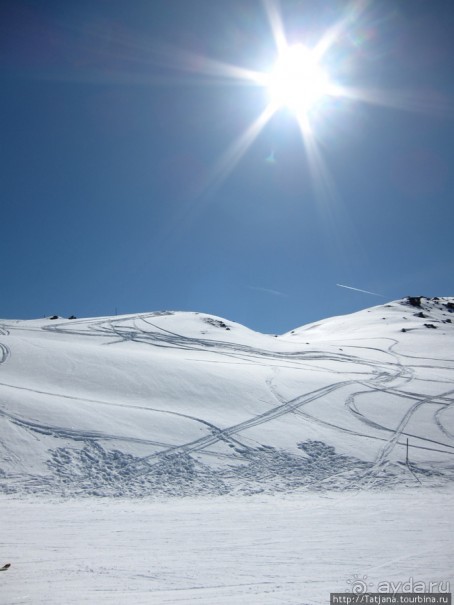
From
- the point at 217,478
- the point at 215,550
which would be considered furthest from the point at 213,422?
the point at 215,550

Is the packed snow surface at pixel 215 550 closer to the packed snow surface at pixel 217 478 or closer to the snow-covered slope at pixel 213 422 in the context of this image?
the packed snow surface at pixel 217 478

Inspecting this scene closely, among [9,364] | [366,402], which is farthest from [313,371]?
[9,364]

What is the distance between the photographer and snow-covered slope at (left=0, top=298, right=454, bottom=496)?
1496cm

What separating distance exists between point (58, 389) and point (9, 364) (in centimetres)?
611

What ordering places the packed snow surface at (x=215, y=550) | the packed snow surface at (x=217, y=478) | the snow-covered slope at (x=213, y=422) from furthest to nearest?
the snow-covered slope at (x=213, y=422) < the packed snow surface at (x=217, y=478) < the packed snow surface at (x=215, y=550)

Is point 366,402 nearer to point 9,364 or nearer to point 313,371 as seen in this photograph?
point 313,371

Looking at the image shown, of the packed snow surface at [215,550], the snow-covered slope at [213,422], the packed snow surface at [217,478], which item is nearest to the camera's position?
the packed snow surface at [215,550]

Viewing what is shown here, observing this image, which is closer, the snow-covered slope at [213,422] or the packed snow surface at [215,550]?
the packed snow surface at [215,550]

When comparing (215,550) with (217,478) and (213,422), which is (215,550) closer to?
(217,478)

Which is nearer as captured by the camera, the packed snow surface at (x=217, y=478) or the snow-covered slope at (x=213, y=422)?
the packed snow surface at (x=217, y=478)

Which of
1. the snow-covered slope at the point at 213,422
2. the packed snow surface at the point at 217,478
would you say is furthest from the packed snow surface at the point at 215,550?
the snow-covered slope at the point at 213,422

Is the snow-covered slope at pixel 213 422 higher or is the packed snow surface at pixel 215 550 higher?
the snow-covered slope at pixel 213 422

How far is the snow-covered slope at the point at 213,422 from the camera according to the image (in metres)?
15.0

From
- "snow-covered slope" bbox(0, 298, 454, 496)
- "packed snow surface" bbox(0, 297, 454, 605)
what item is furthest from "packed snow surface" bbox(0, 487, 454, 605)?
"snow-covered slope" bbox(0, 298, 454, 496)
